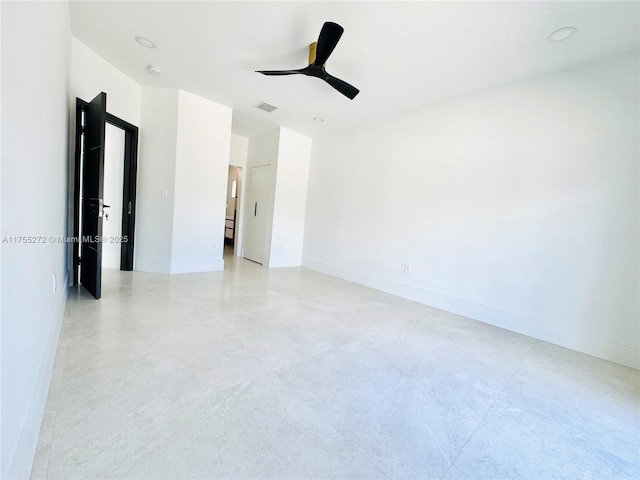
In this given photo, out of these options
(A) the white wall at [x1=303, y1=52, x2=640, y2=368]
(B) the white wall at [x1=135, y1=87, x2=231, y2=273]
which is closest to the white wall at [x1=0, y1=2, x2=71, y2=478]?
(B) the white wall at [x1=135, y1=87, x2=231, y2=273]

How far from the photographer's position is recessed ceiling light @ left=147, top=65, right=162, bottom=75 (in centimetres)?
323

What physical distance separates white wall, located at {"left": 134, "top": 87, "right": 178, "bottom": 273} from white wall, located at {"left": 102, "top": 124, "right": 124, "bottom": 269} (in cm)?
30

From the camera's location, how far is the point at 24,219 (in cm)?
112

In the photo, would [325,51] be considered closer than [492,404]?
No

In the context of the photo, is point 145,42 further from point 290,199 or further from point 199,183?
point 290,199

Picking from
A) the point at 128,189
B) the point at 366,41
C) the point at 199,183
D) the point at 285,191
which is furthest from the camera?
the point at 285,191

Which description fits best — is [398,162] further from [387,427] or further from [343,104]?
[387,427]

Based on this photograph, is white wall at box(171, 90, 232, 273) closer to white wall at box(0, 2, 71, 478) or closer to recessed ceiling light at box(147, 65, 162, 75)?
recessed ceiling light at box(147, 65, 162, 75)

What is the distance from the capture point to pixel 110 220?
4141mm

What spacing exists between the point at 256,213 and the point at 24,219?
463 cm

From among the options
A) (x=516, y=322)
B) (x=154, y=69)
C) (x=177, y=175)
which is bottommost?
(x=516, y=322)

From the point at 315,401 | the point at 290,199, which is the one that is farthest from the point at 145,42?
the point at 315,401

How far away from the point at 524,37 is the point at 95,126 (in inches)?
162

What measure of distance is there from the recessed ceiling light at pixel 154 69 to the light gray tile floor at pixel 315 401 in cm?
275
